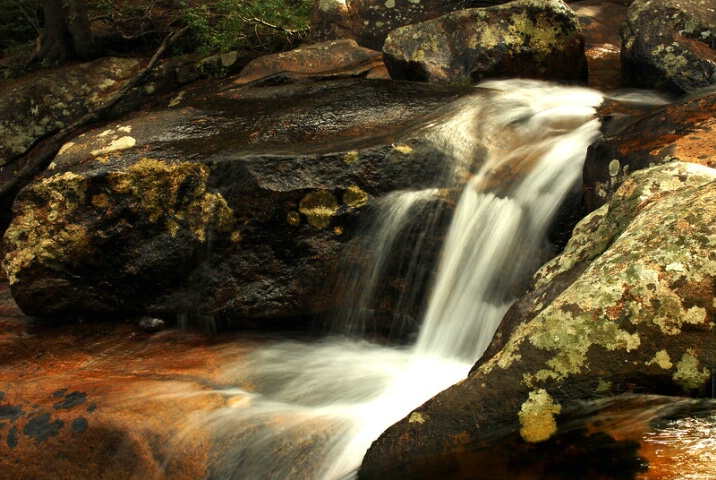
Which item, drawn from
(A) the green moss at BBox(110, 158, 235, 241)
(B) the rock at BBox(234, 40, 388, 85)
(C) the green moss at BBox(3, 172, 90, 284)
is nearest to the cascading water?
(A) the green moss at BBox(110, 158, 235, 241)

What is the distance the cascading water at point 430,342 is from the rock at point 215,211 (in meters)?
0.24

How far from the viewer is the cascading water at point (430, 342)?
3.44 m

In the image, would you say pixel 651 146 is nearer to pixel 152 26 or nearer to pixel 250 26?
pixel 250 26

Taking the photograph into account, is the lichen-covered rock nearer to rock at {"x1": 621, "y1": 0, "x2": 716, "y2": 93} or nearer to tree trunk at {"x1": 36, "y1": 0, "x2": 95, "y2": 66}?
tree trunk at {"x1": 36, "y1": 0, "x2": 95, "y2": 66}

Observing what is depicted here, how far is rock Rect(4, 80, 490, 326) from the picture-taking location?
5066mm

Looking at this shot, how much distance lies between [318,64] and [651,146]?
5.24m

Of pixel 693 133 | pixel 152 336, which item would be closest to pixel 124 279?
pixel 152 336

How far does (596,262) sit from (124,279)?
167 inches

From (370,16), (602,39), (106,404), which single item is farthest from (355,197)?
(602,39)

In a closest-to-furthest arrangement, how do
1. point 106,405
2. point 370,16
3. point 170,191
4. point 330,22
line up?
point 106,405 → point 170,191 → point 330,22 → point 370,16

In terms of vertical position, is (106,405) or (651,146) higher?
(651,146)

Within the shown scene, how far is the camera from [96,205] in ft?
18.0

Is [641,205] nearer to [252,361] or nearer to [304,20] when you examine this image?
[252,361]

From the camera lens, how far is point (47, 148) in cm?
977
